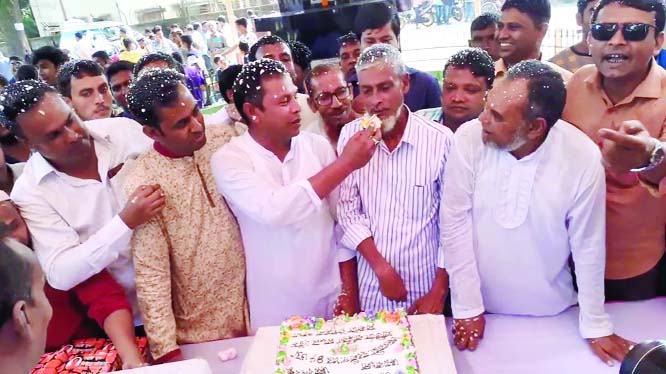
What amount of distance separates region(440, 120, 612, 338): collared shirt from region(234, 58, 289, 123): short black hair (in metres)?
0.62

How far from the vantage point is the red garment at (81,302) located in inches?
61.4

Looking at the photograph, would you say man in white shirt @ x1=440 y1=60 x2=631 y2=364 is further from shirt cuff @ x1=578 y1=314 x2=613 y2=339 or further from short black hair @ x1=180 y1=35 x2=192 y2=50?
short black hair @ x1=180 y1=35 x2=192 y2=50

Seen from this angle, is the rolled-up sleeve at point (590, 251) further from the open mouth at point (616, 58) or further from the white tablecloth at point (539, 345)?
the open mouth at point (616, 58)

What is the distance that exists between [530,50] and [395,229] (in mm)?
1295

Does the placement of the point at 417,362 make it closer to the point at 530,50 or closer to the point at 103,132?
the point at 103,132

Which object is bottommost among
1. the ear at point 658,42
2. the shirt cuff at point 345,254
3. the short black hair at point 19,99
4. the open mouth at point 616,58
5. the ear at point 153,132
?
the shirt cuff at point 345,254

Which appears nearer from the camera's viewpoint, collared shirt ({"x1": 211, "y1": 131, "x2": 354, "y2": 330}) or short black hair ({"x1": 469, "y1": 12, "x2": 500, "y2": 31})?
collared shirt ({"x1": 211, "y1": 131, "x2": 354, "y2": 330})

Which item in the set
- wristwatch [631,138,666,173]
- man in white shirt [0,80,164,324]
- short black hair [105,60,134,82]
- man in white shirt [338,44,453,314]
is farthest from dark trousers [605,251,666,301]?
short black hair [105,60,134,82]

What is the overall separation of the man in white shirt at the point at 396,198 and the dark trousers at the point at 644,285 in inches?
21.2

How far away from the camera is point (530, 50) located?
238cm

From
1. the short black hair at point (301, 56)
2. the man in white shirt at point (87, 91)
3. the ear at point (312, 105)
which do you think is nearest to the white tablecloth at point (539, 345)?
the ear at point (312, 105)

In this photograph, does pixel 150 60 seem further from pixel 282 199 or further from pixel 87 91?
pixel 282 199

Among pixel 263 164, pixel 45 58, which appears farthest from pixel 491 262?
pixel 45 58

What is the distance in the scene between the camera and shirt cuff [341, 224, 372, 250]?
64.9 inches
